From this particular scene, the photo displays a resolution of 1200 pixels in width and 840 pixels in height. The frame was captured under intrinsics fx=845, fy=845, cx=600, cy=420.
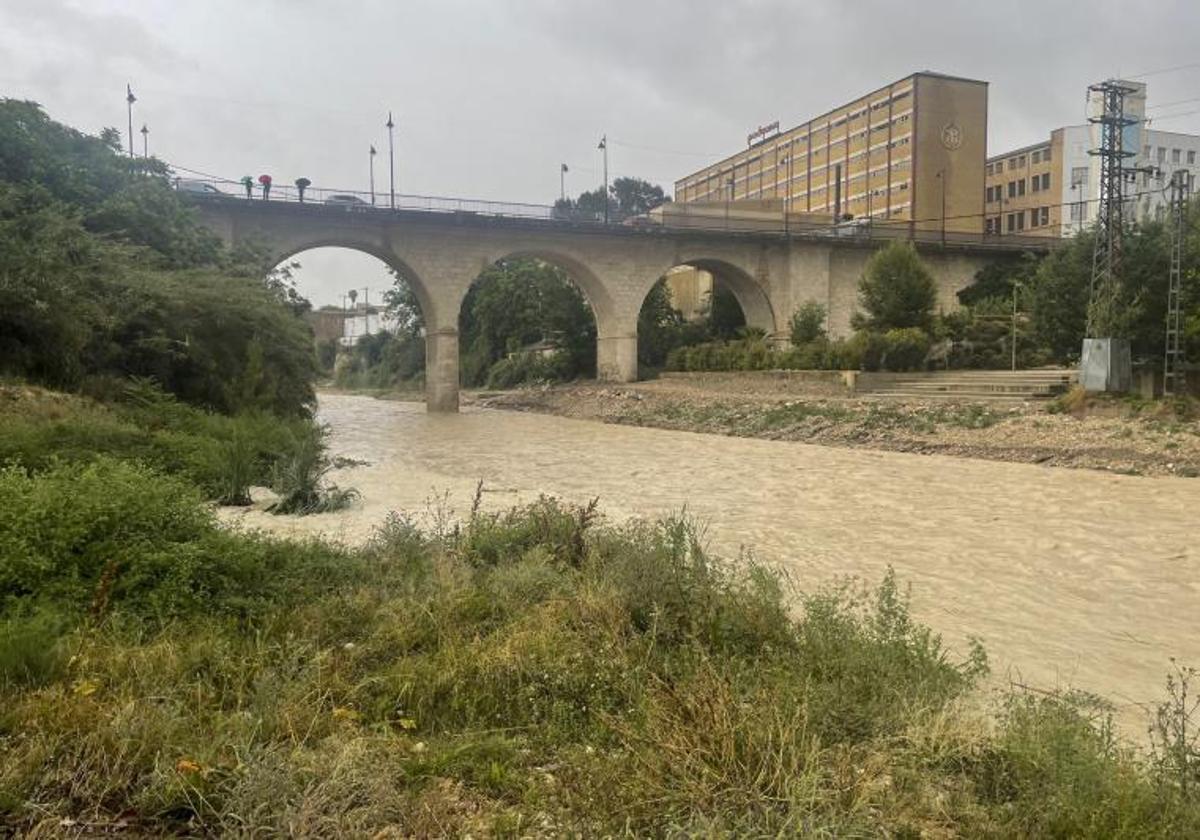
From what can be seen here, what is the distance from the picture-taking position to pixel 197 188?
100 feet

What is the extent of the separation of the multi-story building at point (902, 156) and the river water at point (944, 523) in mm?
41216

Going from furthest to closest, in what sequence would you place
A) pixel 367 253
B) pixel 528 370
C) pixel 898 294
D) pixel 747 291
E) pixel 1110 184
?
pixel 528 370, pixel 747 291, pixel 367 253, pixel 898 294, pixel 1110 184

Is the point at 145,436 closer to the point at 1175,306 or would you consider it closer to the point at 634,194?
the point at 1175,306

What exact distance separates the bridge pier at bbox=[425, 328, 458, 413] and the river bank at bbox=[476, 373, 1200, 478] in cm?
550

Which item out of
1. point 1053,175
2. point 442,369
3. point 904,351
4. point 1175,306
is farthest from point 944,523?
point 1053,175

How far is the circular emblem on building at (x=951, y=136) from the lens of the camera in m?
61.1

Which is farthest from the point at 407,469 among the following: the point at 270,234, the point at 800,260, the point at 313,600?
the point at 800,260

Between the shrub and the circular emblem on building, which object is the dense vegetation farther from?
the circular emblem on building

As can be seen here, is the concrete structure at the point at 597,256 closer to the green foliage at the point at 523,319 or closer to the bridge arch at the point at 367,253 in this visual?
the bridge arch at the point at 367,253

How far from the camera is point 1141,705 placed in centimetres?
427

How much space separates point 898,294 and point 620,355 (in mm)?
12554

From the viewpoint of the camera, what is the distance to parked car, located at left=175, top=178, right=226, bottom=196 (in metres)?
29.9

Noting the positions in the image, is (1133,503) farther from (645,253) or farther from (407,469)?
(645,253)

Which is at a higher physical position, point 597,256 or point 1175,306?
point 597,256
